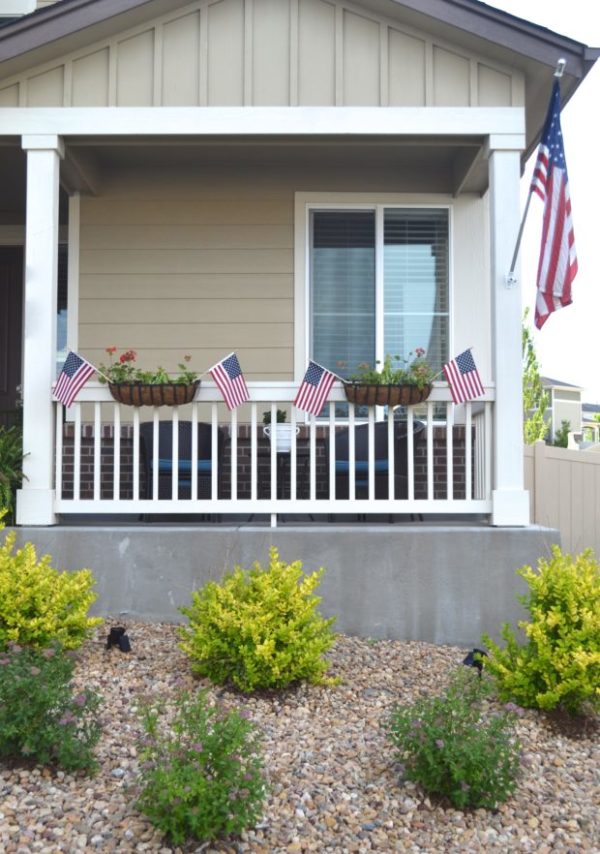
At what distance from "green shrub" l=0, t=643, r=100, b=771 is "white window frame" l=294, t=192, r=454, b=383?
3.93 metres

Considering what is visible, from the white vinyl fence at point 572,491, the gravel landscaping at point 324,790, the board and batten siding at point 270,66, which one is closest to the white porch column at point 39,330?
the board and batten siding at point 270,66

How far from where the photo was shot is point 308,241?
6922 mm

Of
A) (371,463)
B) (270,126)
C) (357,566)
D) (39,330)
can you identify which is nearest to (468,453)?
(371,463)

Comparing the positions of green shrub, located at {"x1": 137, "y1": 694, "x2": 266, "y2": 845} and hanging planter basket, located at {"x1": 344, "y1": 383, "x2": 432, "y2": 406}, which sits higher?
hanging planter basket, located at {"x1": 344, "y1": 383, "x2": 432, "y2": 406}

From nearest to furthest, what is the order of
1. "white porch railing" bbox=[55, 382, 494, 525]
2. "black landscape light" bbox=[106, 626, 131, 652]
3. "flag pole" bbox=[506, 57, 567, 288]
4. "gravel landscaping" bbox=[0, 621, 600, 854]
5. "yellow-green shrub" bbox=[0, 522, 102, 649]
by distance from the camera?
"gravel landscaping" bbox=[0, 621, 600, 854] < "yellow-green shrub" bbox=[0, 522, 102, 649] < "black landscape light" bbox=[106, 626, 131, 652] < "flag pole" bbox=[506, 57, 567, 288] < "white porch railing" bbox=[55, 382, 494, 525]

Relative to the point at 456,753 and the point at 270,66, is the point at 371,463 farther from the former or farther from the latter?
the point at 270,66

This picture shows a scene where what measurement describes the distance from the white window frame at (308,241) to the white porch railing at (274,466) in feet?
2.24

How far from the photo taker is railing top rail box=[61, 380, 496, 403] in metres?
5.34

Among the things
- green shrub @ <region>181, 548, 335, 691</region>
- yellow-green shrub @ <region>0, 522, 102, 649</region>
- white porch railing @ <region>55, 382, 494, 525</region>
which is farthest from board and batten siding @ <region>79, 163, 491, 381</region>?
green shrub @ <region>181, 548, 335, 691</region>

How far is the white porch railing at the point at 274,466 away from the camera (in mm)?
5262

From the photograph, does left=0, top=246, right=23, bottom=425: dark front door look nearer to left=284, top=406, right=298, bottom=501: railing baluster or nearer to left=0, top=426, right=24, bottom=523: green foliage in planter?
left=0, top=426, right=24, bottom=523: green foliage in planter

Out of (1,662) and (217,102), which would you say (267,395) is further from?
(1,662)

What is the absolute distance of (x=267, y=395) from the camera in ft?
17.6

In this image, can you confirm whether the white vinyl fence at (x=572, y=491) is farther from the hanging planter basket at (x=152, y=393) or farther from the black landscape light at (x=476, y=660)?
the hanging planter basket at (x=152, y=393)
